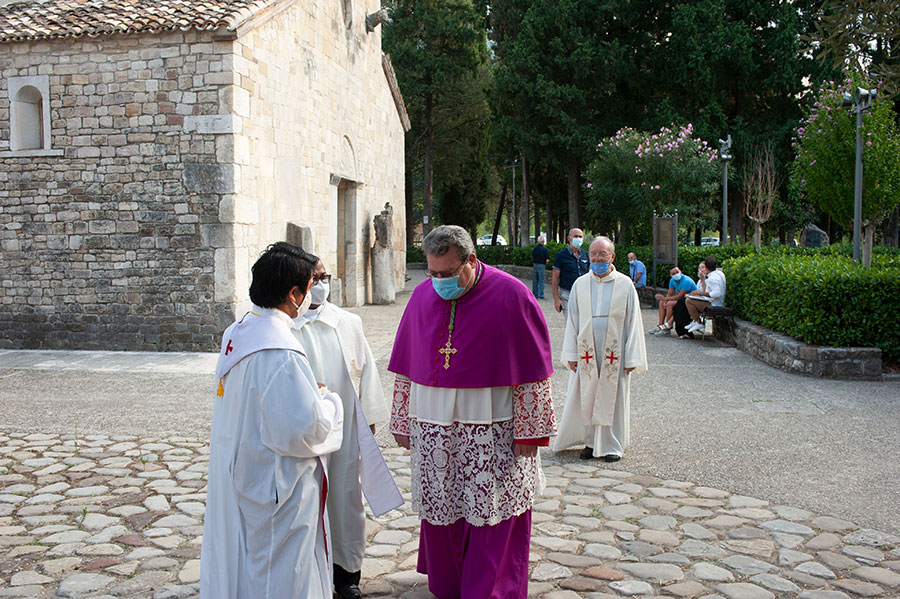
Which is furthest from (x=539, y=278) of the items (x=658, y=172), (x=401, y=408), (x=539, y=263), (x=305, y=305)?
(x=305, y=305)

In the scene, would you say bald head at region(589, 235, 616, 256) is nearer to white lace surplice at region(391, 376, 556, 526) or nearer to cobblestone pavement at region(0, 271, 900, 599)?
cobblestone pavement at region(0, 271, 900, 599)

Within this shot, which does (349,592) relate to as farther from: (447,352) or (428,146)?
(428,146)

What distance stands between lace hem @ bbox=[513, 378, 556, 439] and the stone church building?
1005cm

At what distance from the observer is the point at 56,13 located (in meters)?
14.4

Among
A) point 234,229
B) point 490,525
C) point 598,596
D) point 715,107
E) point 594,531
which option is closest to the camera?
point 490,525

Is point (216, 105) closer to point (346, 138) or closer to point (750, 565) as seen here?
point (346, 138)

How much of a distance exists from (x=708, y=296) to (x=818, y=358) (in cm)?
415

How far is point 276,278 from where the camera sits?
335 cm

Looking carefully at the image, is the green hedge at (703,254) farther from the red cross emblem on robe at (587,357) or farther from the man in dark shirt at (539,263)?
the red cross emblem on robe at (587,357)

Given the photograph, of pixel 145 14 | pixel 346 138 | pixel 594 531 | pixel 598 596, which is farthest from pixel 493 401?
pixel 346 138

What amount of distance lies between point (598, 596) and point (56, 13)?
14.4m

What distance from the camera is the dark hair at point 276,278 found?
335cm

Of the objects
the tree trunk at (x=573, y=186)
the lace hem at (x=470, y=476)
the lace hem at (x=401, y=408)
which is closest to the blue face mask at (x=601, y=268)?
the lace hem at (x=401, y=408)

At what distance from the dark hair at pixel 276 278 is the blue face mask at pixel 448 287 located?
2.37 feet
